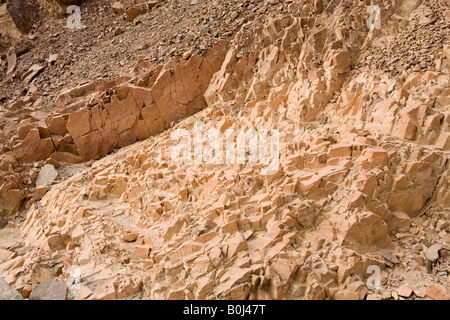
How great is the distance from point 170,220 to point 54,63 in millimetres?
11888

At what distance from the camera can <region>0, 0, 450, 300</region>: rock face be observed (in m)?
6.11

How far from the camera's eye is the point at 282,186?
7.12m

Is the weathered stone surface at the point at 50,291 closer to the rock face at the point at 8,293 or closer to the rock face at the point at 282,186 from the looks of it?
the rock face at the point at 282,186

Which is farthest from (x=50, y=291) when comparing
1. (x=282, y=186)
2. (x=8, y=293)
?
(x=282, y=186)

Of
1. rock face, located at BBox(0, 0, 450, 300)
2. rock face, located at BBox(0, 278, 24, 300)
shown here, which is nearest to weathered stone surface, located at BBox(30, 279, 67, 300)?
rock face, located at BBox(0, 0, 450, 300)

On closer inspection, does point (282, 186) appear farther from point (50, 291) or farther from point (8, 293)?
point (8, 293)

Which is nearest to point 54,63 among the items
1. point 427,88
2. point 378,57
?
point 378,57

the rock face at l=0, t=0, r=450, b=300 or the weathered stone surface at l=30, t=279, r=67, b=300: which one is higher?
the rock face at l=0, t=0, r=450, b=300

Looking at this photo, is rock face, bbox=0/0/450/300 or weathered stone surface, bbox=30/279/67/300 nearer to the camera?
rock face, bbox=0/0/450/300

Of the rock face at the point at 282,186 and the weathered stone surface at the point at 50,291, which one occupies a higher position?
the rock face at the point at 282,186

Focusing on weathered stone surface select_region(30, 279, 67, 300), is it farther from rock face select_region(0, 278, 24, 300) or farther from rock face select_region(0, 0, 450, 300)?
rock face select_region(0, 278, 24, 300)

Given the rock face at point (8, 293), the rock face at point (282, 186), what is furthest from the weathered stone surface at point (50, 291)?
the rock face at point (8, 293)

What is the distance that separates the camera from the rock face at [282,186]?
6109 millimetres

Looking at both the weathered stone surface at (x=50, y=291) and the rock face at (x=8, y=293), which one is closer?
the rock face at (x=8, y=293)
